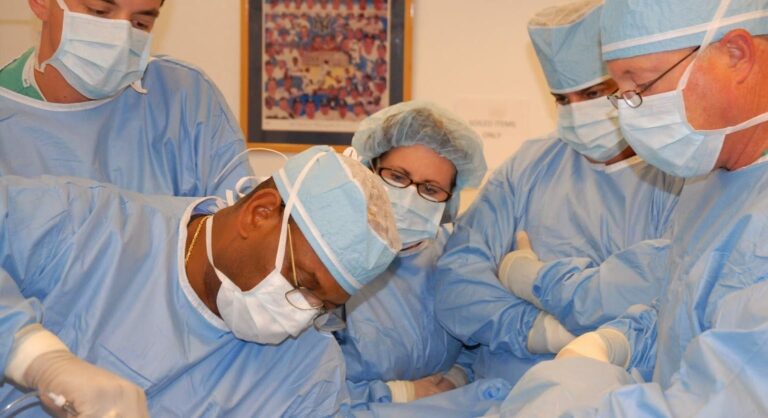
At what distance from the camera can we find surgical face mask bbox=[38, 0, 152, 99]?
1.93 meters

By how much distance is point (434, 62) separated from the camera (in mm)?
3035

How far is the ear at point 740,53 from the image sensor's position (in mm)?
1340

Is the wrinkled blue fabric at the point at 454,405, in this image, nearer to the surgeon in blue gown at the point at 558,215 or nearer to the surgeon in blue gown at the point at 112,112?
the surgeon in blue gown at the point at 558,215

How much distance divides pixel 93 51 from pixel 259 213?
2.07 ft

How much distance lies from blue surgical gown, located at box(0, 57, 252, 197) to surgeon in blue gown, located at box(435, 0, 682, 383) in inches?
24.7

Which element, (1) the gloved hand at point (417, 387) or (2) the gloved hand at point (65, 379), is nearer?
(2) the gloved hand at point (65, 379)

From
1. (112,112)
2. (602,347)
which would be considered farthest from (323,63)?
(602,347)

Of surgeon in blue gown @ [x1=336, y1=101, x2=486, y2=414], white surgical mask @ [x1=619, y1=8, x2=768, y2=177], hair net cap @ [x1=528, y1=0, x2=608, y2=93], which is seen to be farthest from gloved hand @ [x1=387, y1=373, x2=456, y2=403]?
white surgical mask @ [x1=619, y1=8, x2=768, y2=177]

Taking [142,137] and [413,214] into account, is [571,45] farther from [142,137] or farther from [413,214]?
[142,137]

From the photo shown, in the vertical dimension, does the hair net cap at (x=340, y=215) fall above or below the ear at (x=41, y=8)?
below

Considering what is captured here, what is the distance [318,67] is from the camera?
3064mm

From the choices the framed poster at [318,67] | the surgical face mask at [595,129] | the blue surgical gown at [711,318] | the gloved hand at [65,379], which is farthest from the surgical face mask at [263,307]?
the framed poster at [318,67]

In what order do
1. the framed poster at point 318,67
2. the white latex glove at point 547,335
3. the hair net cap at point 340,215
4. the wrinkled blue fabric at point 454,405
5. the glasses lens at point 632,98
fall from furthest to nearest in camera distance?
the framed poster at point 318,67
the white latex glove at point 547,335
the wrinkled blue fabric at point 454,405
the hair net cap at point 340,215
the glasses lens at point 632,98

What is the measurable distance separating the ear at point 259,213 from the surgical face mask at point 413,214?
622 mm
